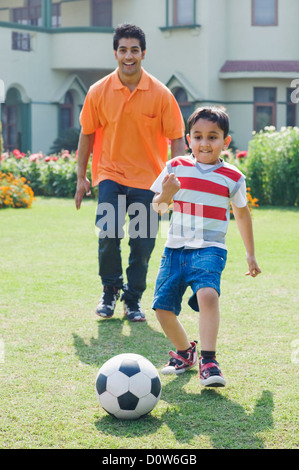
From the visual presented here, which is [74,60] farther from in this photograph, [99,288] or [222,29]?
[99,288]

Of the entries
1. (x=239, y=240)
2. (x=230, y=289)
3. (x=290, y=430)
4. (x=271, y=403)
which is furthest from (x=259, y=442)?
(x=239, y=240)

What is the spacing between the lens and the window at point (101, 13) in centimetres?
2417

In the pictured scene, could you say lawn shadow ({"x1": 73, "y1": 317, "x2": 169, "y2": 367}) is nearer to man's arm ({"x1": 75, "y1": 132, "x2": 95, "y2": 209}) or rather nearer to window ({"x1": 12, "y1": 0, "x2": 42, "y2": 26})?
man's arm ({"x1": 75, "y1": 132, "x2": 95, "y2": 209})

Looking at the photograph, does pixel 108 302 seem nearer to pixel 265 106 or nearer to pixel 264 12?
pixel 265 106

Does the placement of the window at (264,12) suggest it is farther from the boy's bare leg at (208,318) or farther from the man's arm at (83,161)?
the boy's bare leg at (208,318)

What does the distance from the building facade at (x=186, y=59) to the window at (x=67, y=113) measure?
557mm

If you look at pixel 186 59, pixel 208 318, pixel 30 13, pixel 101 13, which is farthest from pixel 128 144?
pixel 30 13

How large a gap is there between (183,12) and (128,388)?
20.5 meters

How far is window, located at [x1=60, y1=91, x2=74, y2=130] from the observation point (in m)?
24.0

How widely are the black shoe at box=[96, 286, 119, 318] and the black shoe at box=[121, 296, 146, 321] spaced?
9cm

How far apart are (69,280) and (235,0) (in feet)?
58.2

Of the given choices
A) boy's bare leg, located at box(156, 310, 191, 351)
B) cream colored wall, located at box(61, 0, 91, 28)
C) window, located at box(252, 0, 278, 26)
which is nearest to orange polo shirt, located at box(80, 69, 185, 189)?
boy's bare leg, located at box(156, 310, 191, 351)

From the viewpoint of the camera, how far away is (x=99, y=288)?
670 cm

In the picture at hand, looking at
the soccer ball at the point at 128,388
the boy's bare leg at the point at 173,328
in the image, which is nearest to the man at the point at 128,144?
the boy's bare leg at the point at 173,328
